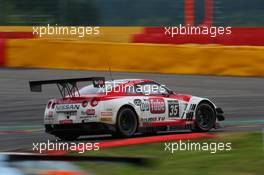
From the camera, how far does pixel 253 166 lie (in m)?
8.27

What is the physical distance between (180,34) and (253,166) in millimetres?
13701

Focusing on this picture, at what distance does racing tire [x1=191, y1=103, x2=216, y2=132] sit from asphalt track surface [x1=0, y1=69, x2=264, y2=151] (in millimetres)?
221

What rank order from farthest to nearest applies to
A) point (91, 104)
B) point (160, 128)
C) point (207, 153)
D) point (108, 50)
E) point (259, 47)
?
point (108, 50) < point (259, 47) < point (160, 128) < point (91, 104) < point (207, 153)

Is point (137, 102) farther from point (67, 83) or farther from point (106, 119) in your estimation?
point (67, 83)

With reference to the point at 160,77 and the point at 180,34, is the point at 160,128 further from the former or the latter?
the point at 180,34

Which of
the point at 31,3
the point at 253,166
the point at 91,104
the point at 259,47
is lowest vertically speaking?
the point at 253,166

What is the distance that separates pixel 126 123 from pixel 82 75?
847cm

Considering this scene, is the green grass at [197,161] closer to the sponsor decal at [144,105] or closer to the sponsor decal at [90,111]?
the sponsor decal at [90,111]

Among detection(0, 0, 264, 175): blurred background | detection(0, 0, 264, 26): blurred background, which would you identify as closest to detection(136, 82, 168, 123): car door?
detection(0, 0, 264, 175): blurred background

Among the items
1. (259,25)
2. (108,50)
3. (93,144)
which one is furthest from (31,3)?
(93,144)

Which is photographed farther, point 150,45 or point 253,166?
point 150,45

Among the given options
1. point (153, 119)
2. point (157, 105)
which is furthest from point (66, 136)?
point (157, 105)

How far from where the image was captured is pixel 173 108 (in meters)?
12.9

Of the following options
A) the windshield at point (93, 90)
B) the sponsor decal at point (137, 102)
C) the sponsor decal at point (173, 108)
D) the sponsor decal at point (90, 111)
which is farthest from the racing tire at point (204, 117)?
the sponsor decal at point (90, 111)
